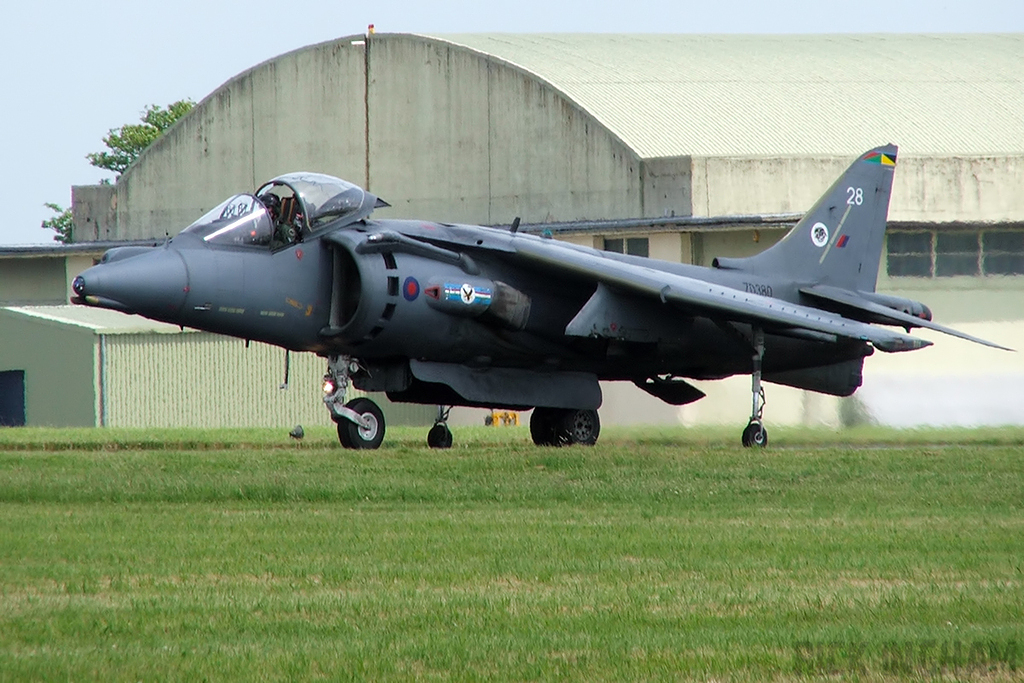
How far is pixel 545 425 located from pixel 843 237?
589 cm

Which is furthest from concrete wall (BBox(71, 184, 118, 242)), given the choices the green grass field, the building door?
the green grass field

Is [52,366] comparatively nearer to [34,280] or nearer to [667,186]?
[34,280]

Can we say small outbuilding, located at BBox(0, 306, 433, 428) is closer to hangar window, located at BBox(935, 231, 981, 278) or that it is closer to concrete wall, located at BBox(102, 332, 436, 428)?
concrete wall, located at BBox(102, 332, 436, 428)

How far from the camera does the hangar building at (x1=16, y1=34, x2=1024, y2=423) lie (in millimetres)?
Answer: 34719

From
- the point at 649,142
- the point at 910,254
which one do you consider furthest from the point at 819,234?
the point at 649,142

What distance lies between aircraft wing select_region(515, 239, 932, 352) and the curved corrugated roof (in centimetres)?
1581

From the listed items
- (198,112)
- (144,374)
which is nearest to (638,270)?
(144,374)

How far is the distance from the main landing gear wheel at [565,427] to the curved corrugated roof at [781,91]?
52.4ft

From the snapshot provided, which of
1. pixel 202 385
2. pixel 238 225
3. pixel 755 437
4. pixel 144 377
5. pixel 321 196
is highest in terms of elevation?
pixel 321 196

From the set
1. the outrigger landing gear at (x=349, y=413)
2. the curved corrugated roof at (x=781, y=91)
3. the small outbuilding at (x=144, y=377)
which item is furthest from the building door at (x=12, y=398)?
the outrigger landing gear at (x=349, y=413)

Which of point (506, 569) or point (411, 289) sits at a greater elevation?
point (411, 289)

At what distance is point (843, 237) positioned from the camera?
78.2ft

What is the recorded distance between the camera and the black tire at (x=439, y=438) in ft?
67.6

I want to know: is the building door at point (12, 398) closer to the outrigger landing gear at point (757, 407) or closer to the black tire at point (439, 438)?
the black tire at point (439, 438)
